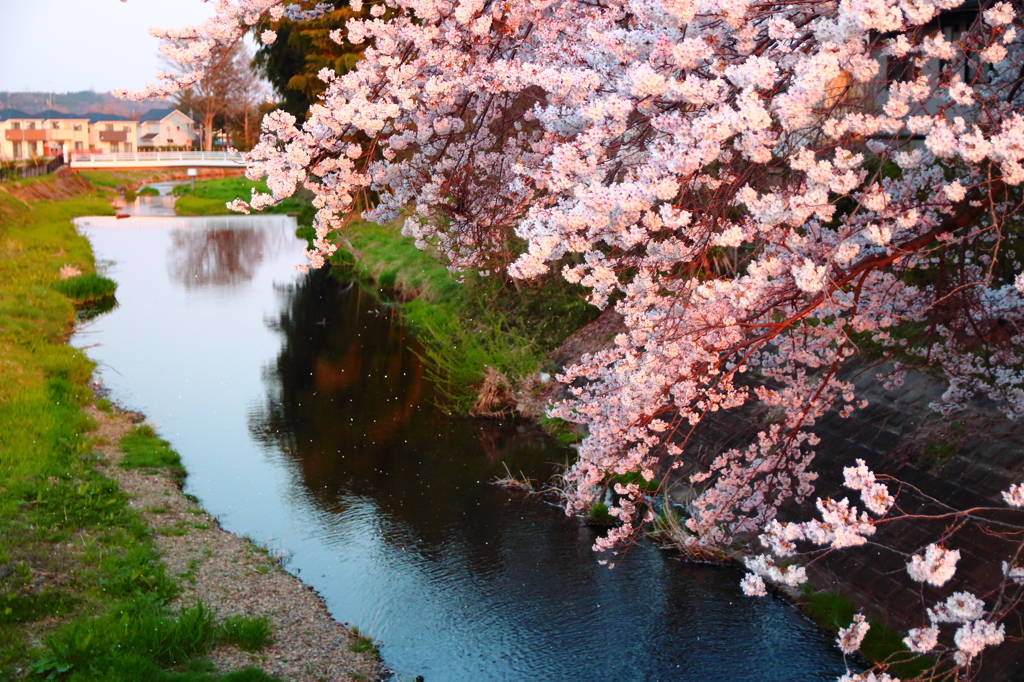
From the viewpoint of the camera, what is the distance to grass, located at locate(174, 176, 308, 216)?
161 feet

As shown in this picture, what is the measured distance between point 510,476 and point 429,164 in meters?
5.39

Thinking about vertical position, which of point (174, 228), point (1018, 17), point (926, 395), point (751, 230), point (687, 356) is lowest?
point (174, 228)

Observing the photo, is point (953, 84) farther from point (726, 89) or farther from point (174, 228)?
point (174, 228)

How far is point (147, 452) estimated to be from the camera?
11.9 meters

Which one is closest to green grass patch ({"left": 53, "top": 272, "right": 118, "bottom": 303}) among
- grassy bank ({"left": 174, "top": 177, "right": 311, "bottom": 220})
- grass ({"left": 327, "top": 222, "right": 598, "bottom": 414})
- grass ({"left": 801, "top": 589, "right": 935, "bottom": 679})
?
grass ({"left": 327, "top": 222, "right": 598, "bottom": 414})

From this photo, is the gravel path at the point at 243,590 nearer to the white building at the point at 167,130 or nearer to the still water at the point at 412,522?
the still water at the point at 412,522

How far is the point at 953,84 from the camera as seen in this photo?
163 inches

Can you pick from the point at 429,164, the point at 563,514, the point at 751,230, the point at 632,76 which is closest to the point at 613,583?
the point at 563,514

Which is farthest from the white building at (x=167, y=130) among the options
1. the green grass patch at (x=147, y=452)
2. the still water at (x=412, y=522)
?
the green grass patch at (x=147, y=452)

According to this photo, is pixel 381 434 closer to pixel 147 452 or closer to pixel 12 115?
pixel 147 452

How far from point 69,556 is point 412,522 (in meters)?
3.72

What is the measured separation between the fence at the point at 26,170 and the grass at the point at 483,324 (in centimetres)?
3440

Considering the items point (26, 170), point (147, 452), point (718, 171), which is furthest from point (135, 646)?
point (26, 170)

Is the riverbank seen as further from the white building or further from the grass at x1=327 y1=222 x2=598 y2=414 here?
the white building
